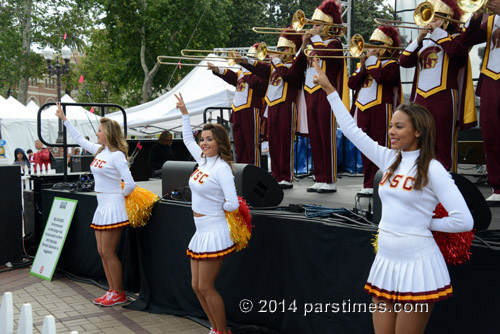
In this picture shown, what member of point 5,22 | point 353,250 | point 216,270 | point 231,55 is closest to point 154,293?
point 216,270

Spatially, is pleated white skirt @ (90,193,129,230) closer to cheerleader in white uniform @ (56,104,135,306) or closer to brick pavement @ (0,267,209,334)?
cheerleader in white uniform @ (56,104,135,306)

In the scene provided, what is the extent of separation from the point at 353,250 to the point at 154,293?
99.3 inches

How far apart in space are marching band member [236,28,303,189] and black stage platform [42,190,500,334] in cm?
156

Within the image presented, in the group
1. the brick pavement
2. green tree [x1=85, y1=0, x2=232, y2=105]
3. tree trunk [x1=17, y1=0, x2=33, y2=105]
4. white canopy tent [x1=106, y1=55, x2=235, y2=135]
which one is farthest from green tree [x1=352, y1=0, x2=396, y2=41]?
the brick pavement

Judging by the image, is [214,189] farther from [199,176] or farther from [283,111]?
[283,111]

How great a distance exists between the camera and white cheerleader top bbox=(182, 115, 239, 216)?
391cm

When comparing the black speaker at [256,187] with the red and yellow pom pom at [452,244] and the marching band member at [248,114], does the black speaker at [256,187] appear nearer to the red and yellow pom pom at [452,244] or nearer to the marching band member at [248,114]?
the red and yellow pom pom at [452,244]

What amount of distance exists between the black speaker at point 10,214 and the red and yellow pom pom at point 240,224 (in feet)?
13.8

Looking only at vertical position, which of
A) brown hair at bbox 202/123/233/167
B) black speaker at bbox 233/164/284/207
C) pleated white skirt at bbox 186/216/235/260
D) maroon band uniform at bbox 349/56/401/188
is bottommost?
pleated white skirt at bbox 186/216/235/260

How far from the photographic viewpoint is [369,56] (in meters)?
5.67

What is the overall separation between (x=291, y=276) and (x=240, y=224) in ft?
1.81

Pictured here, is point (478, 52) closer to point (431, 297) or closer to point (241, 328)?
point (241, 328)

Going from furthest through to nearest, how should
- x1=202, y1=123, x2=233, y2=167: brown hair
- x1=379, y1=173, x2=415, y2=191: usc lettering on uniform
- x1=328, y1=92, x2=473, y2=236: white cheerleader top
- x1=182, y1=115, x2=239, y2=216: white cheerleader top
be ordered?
x1=202, y1=123, x2=233, y2=167: brown hair < x1=182, y1=115, x2=239, y2=216: white cheerleader top < x1=379, y1=173, x2=415, y2=191: usc lettering on uniform < x1=328, y1=92, x2=473, y2=236: white cheerleader top

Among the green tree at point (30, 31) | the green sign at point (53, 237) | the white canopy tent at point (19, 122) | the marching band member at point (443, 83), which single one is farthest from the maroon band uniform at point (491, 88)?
the green tree at point (30, 31)
